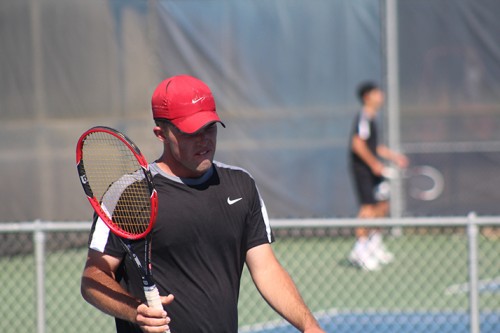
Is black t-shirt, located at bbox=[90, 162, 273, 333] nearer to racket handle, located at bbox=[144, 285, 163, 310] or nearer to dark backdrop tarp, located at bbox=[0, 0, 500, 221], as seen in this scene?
racket handle, located at bbox=[144, 285, 163, 310]

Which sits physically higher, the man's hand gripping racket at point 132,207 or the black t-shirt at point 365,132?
the black t-shirt at point 365,132

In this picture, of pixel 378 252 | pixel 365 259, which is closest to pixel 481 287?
pixel 365 259

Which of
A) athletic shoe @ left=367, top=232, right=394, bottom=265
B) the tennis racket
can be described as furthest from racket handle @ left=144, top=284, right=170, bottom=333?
athletic shoe @ left=367, top=232, right=394, bottom=265

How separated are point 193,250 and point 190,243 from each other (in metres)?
0.03

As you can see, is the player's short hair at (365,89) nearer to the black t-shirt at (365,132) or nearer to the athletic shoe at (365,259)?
the black t-shirt at (365,132)

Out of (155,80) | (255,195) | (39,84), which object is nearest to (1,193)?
(39,84)

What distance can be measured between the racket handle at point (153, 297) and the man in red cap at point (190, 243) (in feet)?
0.17

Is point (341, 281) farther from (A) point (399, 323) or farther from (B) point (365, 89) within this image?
(B) point (365, 89)

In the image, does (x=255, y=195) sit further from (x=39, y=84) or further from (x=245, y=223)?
(x=39, y=84)

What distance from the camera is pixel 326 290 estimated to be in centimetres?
858

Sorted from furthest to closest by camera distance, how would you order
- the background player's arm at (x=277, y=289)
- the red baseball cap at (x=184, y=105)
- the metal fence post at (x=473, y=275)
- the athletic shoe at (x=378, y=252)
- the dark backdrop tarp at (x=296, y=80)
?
the dark backdrop tarp at (x=296, y=80)
the athletic shoe at (x=378, y=252)
the metal fence post at (x=473, y=275)
the background player's arm at (x=277, y=289)
the red baseball cap at (x=184, y=105)

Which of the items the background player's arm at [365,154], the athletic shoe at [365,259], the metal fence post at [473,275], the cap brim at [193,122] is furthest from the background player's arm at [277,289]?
the background player's arm at [365,154]

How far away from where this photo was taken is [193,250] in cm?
333

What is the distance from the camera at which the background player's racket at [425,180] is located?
11.2 meters
